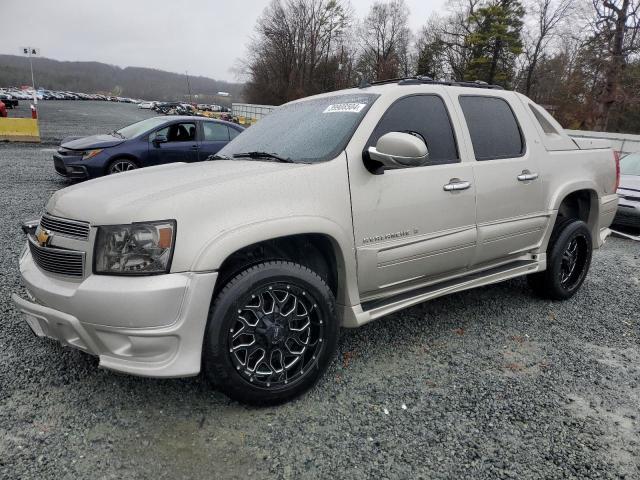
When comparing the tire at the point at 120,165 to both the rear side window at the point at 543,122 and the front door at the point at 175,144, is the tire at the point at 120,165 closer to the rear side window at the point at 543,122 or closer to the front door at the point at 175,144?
the front door at the point at 175,144

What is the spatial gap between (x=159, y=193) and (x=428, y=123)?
1.87m

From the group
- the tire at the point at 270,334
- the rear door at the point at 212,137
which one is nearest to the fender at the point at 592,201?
the tire at the point at 270,334

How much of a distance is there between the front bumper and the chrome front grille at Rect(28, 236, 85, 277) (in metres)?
0.07

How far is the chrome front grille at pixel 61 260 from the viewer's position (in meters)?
2.21

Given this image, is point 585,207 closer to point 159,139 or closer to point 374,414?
point 374,414

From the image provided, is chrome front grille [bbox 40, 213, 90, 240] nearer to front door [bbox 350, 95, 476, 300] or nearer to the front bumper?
the front bumper

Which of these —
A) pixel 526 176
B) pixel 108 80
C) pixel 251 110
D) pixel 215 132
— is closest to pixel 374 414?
pixel 526 176

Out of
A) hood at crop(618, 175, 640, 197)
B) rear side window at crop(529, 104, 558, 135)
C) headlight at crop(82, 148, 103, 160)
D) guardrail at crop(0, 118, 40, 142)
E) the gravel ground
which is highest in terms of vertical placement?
guardrail at crop(0, 118, 40, 142)

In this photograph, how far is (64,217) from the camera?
234 centimetres

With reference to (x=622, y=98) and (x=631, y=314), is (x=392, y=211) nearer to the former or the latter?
(x=631, y=314)

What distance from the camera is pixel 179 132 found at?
29.5ft

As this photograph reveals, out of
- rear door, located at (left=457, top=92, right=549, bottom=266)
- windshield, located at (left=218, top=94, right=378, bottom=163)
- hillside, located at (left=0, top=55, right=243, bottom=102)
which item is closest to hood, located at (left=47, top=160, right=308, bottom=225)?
windshield, located at (left=218, top=94, right=378, bottom=163)

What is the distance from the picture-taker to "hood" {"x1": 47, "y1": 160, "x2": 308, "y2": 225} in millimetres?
2150

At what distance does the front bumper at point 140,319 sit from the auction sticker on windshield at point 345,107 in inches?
58.9
